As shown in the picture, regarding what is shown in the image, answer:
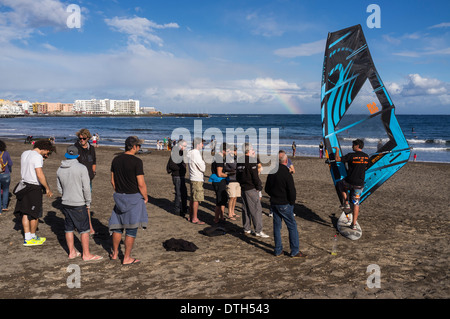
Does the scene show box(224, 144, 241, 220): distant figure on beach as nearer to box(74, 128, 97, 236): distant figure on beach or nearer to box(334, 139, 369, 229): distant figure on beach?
box(334, 139, 369, 229): distant figure on beach

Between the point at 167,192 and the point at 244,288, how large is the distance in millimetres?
7532

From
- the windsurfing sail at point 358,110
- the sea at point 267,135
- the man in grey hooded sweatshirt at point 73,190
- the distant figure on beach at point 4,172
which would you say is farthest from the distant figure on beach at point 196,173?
the distant figure on beach at point 4,172

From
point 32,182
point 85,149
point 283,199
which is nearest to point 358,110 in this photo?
point 283,199

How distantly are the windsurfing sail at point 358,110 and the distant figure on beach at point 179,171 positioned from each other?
3.58 metres

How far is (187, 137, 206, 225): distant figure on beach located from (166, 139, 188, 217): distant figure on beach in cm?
59

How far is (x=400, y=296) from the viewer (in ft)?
14.0

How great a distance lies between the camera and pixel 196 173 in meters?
7.29

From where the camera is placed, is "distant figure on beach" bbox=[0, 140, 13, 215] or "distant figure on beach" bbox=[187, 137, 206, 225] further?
"distant figure on beach" bbox=[0, 140, 13, 215]

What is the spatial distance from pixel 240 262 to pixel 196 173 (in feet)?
8.34

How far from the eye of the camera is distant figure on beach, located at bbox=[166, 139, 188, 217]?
26.0 ft

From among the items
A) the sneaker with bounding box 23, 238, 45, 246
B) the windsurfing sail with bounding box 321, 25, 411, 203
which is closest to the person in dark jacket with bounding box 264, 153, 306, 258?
the windsurfing sail with bounding box 321, 25, 411, 203

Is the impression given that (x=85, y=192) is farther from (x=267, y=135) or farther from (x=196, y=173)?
(x=267, y=135)
